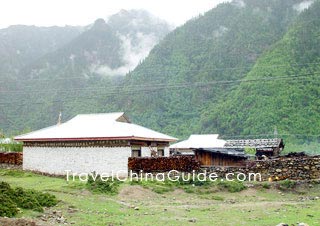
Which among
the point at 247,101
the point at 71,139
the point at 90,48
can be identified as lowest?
the point at 71,139

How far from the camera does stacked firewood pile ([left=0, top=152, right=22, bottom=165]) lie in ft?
103

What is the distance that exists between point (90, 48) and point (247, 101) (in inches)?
3361

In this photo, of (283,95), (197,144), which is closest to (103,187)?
(197,144)

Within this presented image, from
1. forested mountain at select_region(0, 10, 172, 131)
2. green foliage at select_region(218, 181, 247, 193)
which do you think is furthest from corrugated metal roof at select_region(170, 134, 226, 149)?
forested mountain at select_region(0, 10, 172, 131)

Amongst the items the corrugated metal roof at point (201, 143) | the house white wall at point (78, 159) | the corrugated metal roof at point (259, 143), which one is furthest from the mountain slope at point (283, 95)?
the house white wall at point (78, 159)

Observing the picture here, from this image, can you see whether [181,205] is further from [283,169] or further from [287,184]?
[283,169]

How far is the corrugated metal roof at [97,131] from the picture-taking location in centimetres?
2661

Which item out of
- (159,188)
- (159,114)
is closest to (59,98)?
(159,114)

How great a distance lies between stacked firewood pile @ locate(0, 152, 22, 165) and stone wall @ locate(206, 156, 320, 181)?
558 inches

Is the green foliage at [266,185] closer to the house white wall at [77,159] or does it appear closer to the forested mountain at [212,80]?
the house white wall at [77,159]

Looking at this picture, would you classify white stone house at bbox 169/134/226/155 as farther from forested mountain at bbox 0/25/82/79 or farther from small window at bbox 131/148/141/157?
forested mountain at bbox 0/25/82/79

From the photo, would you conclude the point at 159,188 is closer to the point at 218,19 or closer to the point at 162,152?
the point at 162,152

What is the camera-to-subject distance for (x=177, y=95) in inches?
4075

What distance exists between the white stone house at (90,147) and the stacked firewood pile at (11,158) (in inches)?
43.7
